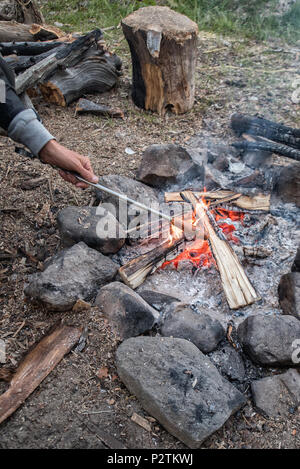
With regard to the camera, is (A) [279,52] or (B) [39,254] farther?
(A) [279,52]

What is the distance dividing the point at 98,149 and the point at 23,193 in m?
1.10

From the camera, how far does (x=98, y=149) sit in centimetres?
435

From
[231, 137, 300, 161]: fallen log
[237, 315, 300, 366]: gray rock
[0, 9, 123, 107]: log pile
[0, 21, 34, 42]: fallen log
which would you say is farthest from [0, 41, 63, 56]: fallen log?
[237, 315, 300, 366]: gray rock

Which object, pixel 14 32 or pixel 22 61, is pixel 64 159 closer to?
pixel 22 61

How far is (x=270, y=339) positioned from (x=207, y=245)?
0.98 meters

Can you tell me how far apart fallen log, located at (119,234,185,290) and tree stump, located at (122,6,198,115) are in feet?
7.81

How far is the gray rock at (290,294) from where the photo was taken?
8.29 feet

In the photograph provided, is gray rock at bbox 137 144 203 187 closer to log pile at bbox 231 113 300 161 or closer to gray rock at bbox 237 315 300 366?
log pile at bbox 231 113 300 161

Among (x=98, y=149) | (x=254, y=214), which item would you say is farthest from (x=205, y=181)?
(x=98, y=149)

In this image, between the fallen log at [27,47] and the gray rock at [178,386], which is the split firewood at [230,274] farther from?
the fallen log at [27,47]

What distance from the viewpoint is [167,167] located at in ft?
12.0

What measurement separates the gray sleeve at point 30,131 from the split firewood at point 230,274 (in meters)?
1.42
